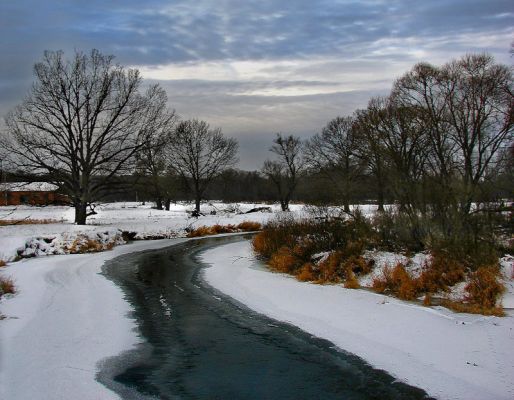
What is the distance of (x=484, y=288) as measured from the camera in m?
11.0

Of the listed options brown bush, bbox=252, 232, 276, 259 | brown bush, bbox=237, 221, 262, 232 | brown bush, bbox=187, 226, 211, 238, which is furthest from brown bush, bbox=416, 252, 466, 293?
brown bush, bbox=237, 221, 262, 232

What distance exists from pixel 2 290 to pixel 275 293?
7.13 metres

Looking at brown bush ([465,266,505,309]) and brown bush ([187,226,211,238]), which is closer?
brown bush ([465,266,505,309])

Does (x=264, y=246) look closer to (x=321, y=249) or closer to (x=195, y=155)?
(x=321, y=249)

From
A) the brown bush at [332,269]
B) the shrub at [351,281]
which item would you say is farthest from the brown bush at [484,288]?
the brown bush at [332,269]

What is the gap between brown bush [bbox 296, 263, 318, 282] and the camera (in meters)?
15.9

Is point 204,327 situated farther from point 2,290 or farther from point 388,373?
point 2,290

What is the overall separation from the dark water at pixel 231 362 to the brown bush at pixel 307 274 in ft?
11.7

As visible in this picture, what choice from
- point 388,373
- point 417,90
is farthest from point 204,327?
point 417,90

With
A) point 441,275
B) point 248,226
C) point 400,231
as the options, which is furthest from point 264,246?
point 248,226

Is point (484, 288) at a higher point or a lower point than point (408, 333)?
higher

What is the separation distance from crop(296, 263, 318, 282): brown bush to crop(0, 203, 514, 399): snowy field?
0.54m

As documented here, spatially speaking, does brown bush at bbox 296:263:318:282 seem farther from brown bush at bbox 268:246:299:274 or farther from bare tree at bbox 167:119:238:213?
bare tree at bbox 167:119:238:213

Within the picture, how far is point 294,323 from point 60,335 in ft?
14.8
